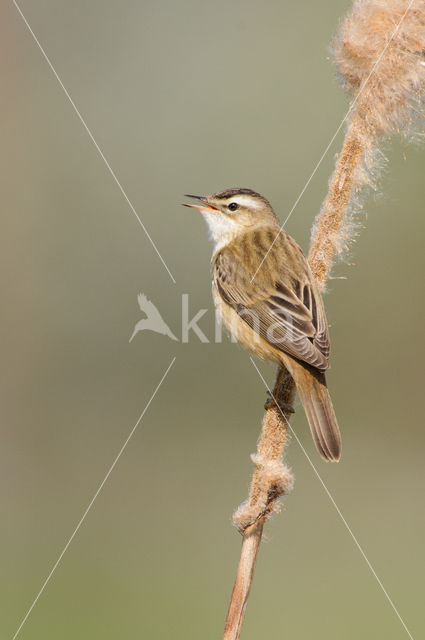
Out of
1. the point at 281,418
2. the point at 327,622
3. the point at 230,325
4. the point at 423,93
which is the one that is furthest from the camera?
the point at 327,622

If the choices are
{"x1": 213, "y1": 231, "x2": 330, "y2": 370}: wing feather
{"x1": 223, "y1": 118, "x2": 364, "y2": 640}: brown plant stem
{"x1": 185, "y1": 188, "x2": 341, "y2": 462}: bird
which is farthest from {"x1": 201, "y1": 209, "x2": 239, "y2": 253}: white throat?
{"x1": 223, "y1": 118, "x2": 364, "y2": 640}: brown plant stem

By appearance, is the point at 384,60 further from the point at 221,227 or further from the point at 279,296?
the point at 221,227

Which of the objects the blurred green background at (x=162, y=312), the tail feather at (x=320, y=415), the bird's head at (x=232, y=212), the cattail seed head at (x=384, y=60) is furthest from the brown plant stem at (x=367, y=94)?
the blurred green background at (x=162, y=312)

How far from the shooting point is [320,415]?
3605 millimetres

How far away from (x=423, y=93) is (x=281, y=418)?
1680mm

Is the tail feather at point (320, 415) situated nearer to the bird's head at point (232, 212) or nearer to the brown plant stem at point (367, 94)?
the brown plant stem at point (367, 94)

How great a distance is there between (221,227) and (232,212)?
13 centimetres

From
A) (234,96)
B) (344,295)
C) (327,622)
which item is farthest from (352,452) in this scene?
(234,96)

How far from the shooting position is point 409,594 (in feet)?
20.2

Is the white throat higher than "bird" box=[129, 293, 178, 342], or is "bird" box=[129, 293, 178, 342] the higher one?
the white throat

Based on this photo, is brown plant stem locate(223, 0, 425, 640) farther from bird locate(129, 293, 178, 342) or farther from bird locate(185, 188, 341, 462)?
bird locate(129, 293, 178, 342)

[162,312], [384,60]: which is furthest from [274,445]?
[162,312]

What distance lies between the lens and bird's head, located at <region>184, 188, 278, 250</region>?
466 centimetres

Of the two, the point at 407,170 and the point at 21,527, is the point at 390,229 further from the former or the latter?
the point at 21,527
